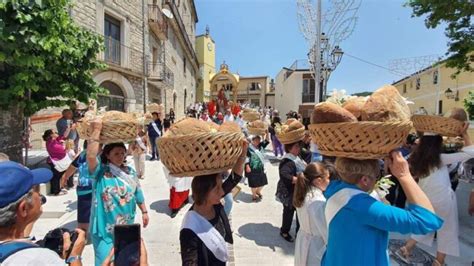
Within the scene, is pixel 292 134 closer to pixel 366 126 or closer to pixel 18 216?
pixel 366 126

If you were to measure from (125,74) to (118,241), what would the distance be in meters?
15.5

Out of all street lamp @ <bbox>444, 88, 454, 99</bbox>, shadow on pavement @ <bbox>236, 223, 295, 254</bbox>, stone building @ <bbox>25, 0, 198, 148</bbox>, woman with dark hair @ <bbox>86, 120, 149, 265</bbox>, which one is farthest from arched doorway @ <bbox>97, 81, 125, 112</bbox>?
street lamp @ <bbox>444, 88, 454, 99</bbox>

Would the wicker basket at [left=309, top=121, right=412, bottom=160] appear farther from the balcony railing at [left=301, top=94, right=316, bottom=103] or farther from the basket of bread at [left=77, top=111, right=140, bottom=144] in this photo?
the balcony railing at [left=301, top=94, right=316, bottom=103]

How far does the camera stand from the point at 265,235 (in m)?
4.87

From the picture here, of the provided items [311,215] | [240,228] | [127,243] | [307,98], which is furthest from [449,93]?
[127,243]

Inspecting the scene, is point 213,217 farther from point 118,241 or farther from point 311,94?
point 311,94

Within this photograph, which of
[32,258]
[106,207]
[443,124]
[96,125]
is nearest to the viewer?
[32,258]

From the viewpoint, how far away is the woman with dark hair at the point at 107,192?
8.73 ft

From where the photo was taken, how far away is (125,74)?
50.5ft

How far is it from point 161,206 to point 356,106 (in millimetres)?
5307

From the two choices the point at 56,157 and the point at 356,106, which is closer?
the point at 356,106

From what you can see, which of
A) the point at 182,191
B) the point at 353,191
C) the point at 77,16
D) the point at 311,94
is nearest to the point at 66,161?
the point at 182,191

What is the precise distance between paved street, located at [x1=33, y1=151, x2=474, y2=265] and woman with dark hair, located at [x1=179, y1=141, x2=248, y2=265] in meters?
2.35

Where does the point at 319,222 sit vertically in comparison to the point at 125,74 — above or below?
below
